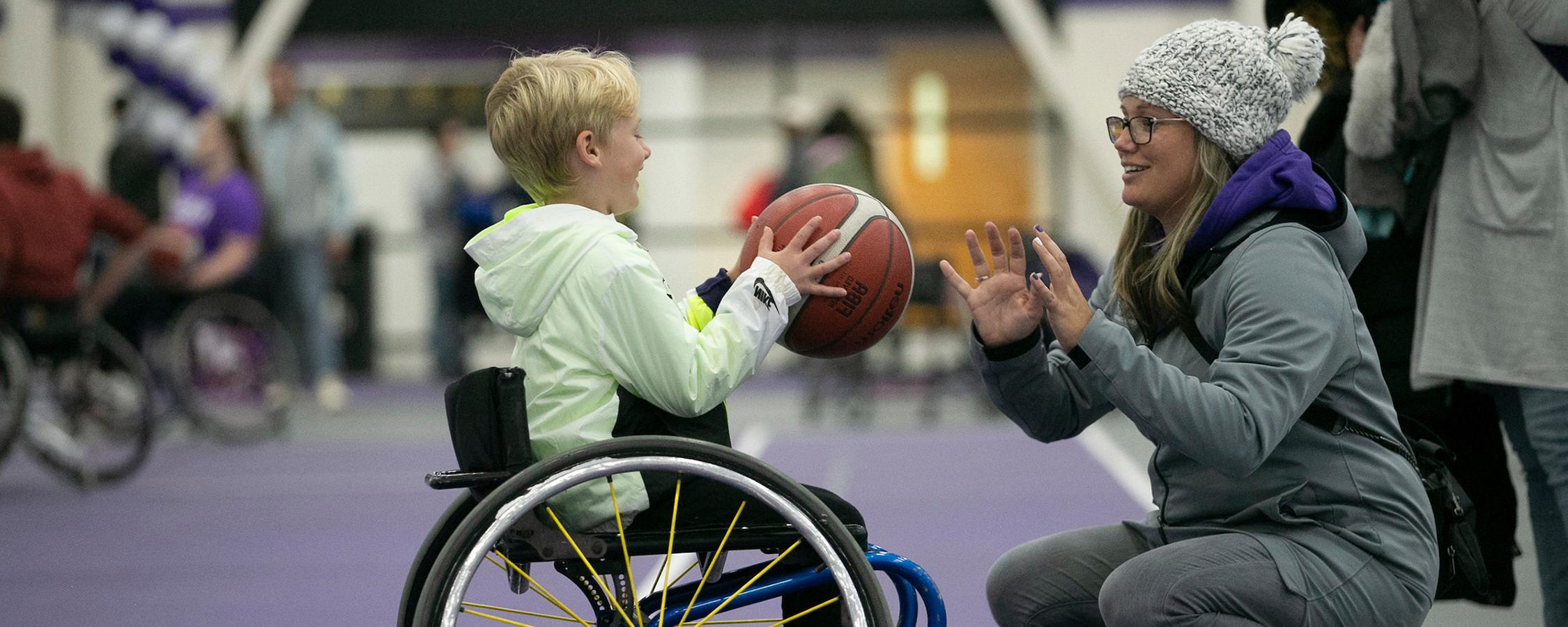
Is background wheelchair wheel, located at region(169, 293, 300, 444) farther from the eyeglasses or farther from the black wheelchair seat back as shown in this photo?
the eyeglasses

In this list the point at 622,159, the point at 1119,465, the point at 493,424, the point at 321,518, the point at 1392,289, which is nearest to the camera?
the point at 493,424

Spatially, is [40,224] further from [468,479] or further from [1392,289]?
[1392,289]

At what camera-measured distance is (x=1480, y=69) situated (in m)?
3.35

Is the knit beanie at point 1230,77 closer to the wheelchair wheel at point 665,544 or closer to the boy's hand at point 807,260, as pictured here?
the boy's hand at point 807,260

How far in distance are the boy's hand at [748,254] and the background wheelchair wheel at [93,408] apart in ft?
18.1

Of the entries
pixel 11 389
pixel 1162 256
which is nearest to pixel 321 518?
pixel 11 389

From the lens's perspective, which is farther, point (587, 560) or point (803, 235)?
point (803, 235)

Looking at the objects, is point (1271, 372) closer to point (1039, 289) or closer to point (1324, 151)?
point (1039, 289)

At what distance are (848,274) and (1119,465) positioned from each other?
17.1 feet

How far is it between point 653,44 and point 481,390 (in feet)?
45.4

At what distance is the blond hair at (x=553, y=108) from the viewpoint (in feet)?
9.04

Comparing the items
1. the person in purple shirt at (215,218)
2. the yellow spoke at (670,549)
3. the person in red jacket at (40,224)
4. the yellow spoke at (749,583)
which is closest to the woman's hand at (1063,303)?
the yellow spoke at (749,583)

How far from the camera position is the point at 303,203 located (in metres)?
10.5

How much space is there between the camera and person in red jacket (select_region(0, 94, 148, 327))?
7.30 metres
